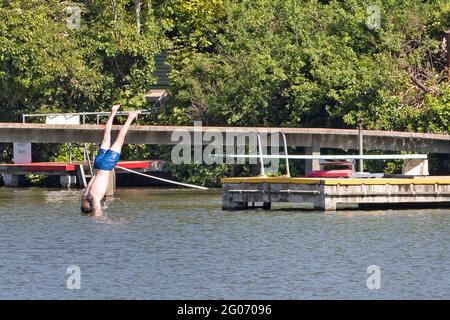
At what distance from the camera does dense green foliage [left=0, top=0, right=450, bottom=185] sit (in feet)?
341

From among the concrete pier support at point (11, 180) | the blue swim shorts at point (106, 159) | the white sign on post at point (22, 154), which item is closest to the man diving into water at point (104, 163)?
the blue swim shorts at point (106, 159)

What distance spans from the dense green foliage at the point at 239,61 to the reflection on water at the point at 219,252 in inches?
778

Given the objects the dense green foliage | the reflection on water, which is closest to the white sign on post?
the dense green foliage

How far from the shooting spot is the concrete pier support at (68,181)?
111062 millimetres

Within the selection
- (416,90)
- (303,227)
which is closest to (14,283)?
(303,227)

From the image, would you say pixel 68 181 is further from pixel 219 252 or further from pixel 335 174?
pixel 219 252

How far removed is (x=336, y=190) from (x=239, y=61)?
32.3 m

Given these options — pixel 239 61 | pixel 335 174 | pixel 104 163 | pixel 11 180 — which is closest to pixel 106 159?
pixel 104 163

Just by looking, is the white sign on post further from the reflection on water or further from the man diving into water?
the man diving into water

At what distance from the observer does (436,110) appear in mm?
101188

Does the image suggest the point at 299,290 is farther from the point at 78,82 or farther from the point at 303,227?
the point at 78,82

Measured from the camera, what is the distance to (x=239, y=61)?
10931 cm

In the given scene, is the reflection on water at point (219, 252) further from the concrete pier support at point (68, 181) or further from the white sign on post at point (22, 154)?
the white sign on post at point (22, 154)

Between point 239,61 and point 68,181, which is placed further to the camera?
point 68,181
